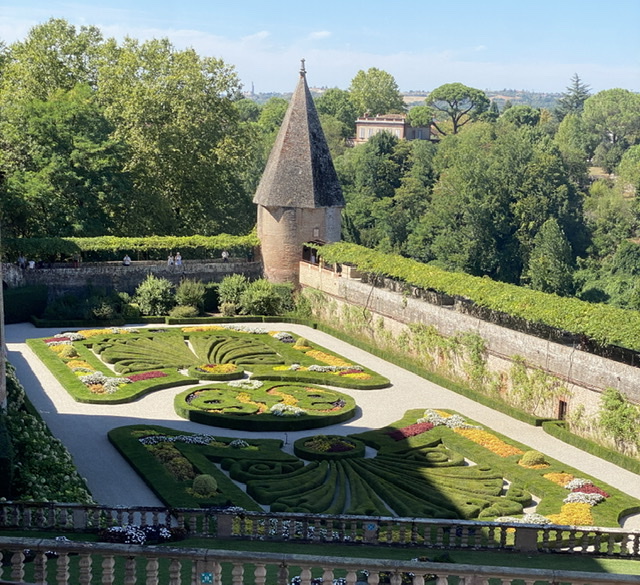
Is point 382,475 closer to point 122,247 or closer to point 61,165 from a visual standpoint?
point 122,247

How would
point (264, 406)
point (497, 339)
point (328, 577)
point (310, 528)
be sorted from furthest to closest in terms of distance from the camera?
point (497, 339) < point (264, 406) < point (310, 528) < point (328, 577)

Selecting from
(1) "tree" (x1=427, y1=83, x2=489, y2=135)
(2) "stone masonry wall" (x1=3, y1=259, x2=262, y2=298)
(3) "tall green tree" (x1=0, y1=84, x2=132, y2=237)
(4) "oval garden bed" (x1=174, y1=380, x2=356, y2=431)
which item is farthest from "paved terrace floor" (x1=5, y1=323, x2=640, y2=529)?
(1) "tree" (x1=427, y1=83, x2=489, y2=135)

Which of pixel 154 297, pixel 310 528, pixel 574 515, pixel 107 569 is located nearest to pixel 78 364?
pixel 154 297

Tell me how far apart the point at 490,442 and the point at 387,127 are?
105m

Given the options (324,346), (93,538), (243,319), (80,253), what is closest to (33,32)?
(80,253)

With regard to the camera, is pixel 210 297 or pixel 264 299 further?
pixel 210 297

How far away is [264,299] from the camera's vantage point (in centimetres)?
4844

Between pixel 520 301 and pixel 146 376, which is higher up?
pixel 520 301

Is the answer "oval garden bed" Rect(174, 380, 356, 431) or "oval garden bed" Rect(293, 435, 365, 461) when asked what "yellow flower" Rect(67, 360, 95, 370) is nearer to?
"oval garden bed" Rect(174, 380, 356, 431)

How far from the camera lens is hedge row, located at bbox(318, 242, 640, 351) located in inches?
1251

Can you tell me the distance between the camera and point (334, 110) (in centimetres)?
14175

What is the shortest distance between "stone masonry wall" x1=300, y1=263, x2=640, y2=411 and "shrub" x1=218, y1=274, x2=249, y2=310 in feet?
11.4

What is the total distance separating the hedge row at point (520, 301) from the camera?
104ft

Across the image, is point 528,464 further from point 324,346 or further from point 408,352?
point 324,346
